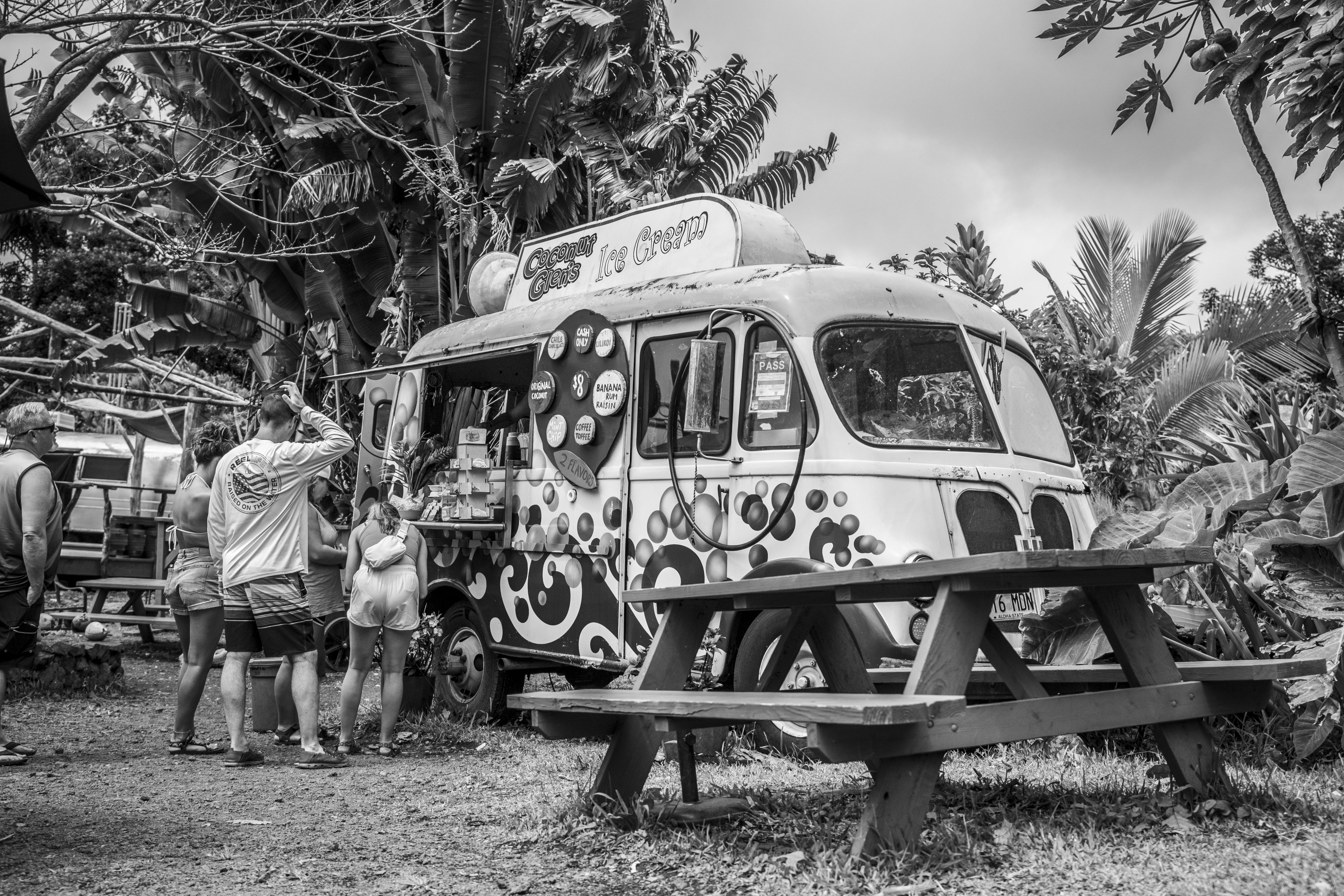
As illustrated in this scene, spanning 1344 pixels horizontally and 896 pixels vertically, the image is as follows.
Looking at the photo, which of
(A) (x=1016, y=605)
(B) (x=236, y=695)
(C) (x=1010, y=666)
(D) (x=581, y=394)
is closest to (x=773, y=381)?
(D) (x=581, y=394)

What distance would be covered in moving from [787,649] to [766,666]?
0.55 m

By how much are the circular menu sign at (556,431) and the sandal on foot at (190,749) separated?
8.85 feet

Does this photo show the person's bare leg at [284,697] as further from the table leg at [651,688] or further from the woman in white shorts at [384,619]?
the table leg at [651,688]

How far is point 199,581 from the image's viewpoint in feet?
23.8

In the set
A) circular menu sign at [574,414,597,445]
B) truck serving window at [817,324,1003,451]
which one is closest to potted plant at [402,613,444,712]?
circular menu sign at [574,414,597,445]

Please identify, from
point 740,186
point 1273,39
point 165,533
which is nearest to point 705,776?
point 1273,39

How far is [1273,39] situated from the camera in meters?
4.63

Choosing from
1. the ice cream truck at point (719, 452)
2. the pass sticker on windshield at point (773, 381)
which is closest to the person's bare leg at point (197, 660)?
the ice cream truck at point (719, 452)

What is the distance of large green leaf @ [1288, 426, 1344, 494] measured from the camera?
545 cm

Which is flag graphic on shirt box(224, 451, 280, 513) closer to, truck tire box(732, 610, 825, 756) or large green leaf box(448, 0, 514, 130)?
truck tire box(732, 610, 825, 756)

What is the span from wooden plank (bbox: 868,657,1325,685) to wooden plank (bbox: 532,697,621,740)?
1164mm

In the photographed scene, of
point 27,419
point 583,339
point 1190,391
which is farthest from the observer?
point 1190,391

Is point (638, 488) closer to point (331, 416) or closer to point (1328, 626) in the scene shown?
point (1328, 626)

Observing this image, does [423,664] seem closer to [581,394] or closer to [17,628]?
[581,394]
